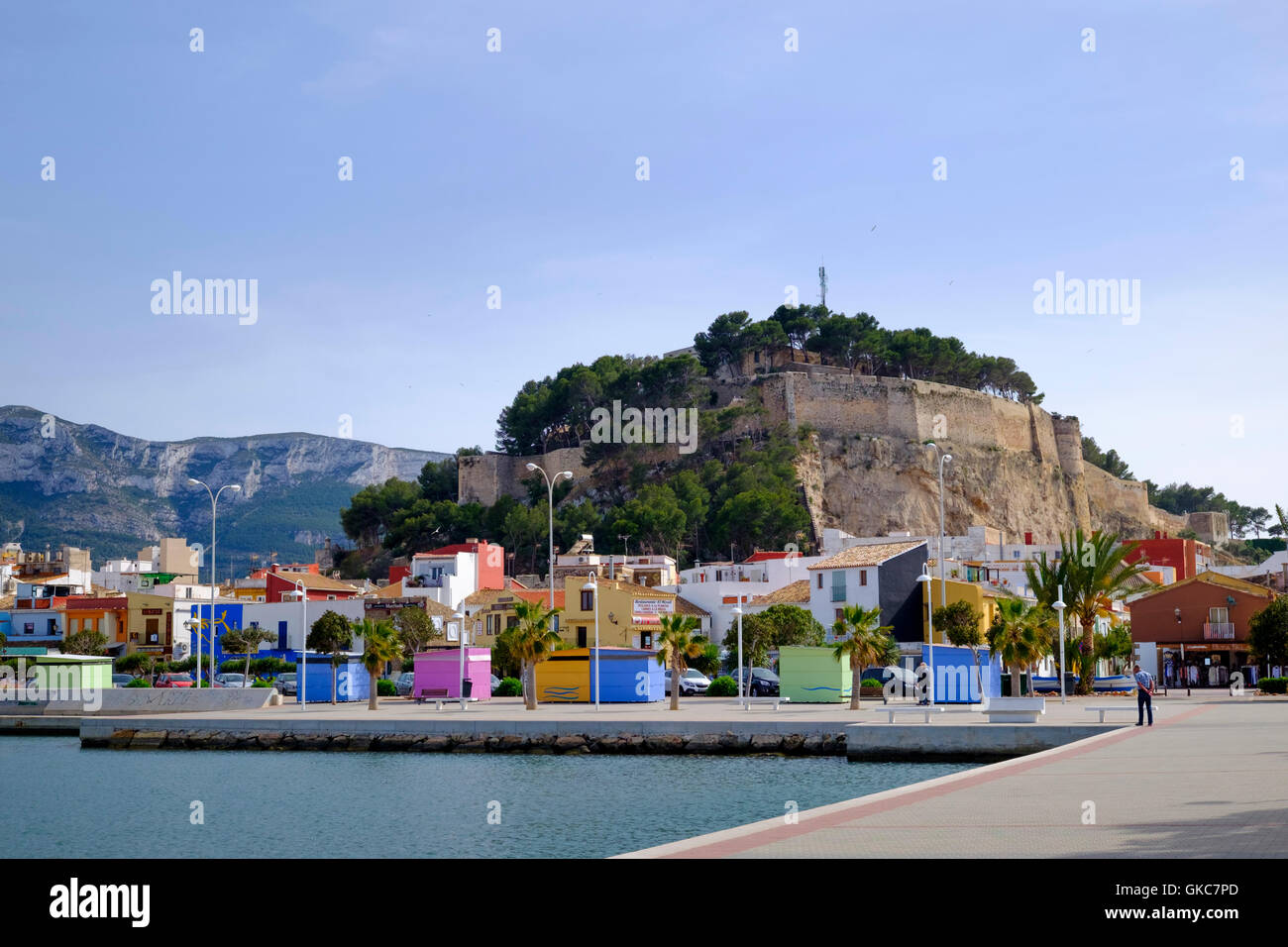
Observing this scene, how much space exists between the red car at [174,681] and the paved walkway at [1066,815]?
139 feet

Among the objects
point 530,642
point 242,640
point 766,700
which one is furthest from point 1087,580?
point 242,640

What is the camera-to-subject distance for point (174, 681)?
190ft

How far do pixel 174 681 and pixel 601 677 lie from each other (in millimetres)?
22539

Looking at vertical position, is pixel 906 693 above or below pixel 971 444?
below

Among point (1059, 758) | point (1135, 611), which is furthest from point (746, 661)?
point (1059, 758)

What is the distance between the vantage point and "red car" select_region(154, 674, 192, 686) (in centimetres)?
5660

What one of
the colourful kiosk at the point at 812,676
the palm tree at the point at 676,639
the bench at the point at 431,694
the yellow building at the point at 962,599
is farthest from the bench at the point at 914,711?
the yellow building at the point at 962,599

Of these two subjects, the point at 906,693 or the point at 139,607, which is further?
the point at 139,607
